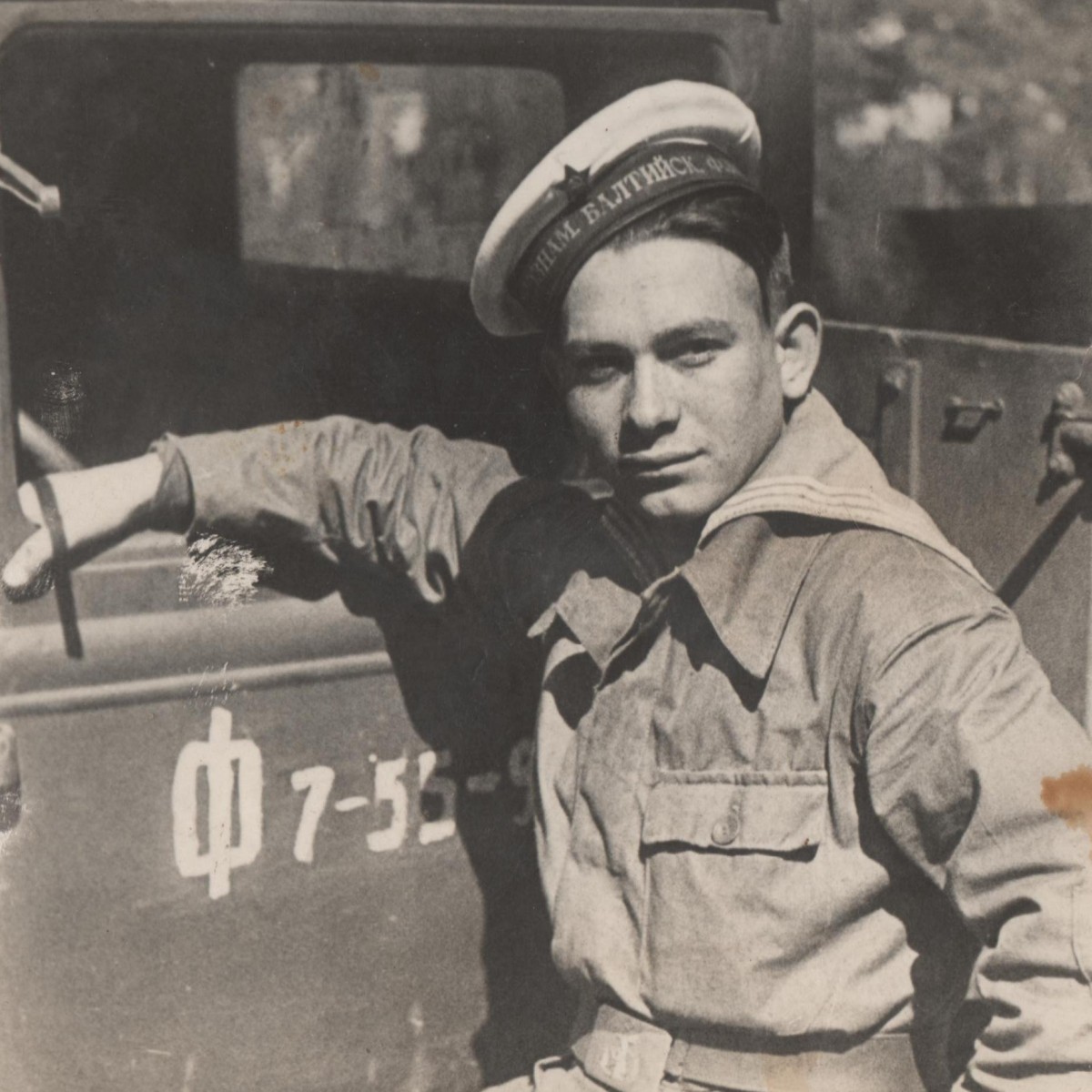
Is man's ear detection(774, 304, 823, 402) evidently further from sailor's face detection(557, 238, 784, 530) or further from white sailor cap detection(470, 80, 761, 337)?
white sailor cap detection(470, 80, 761, 337)

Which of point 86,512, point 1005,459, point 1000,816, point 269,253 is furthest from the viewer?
point 269,253

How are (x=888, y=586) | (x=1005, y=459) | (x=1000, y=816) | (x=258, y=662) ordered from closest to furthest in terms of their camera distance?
(x=1000, y=816)
(x=888, y=586)
(x=258, y=662)
(x=1005, y=459)

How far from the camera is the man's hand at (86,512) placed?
2020mm

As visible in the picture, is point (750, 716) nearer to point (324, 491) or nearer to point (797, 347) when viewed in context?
point (797, 347)

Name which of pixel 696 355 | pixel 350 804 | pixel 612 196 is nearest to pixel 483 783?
pixel 350 804

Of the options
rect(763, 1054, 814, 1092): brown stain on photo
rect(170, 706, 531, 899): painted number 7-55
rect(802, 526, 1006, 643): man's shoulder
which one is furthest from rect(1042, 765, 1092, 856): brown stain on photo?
rect(170, 706, 531, 899): painted number 7-55

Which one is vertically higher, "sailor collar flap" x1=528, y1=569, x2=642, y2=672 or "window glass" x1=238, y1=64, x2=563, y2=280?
"window glass" x1=238, y1=64, x2=563, y2=280

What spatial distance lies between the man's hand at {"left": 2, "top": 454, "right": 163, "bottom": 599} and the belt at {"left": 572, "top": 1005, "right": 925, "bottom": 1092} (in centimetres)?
96

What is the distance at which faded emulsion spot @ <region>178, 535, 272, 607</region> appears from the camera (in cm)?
213

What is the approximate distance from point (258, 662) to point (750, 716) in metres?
Result: 0.79

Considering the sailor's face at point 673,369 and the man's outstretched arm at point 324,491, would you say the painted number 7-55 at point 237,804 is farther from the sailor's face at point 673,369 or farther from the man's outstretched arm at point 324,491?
the sailor's face at point 673,369

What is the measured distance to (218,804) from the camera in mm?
2133

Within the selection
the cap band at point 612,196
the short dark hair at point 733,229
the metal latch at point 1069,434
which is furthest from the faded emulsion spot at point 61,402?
the metal latch at point 1069,434

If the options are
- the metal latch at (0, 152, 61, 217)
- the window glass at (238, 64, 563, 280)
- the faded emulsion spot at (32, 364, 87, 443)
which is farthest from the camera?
the window glass at (238, 64, 563, 280)
